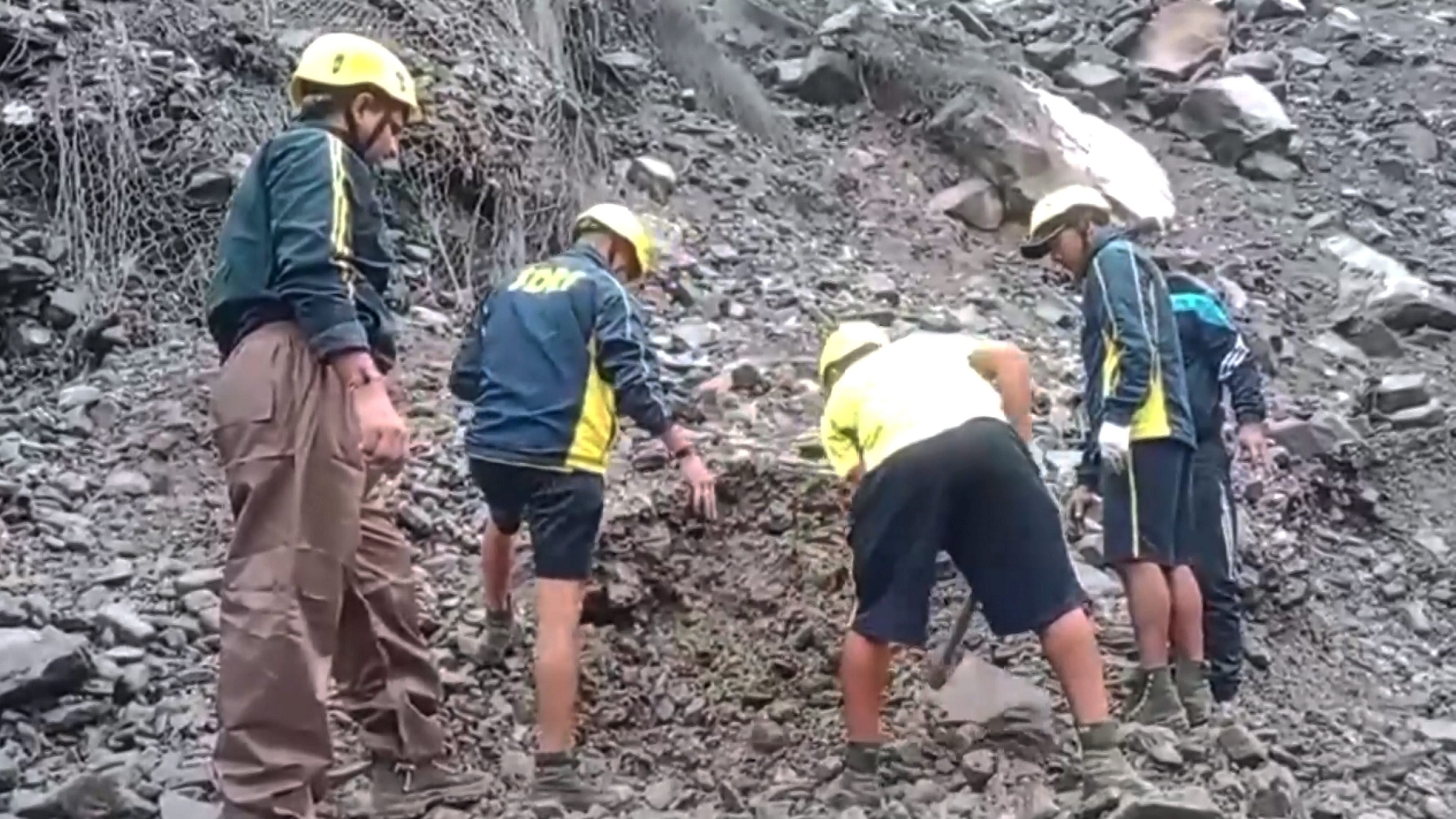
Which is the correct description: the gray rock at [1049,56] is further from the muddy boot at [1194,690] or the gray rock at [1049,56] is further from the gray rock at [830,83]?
the muddy boot at [1194,690]

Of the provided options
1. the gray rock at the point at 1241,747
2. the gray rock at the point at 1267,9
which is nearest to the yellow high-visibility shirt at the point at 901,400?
the gray rock at the point at 1241,747

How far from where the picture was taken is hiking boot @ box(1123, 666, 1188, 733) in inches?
211

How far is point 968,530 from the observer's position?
4789mm

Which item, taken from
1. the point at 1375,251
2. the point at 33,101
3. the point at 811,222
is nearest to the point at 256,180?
the point at 33,101

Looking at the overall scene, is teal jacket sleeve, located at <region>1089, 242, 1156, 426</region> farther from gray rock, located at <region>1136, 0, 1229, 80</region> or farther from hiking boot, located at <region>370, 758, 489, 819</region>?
gray rock, located at <region>1136, 0, 1229, 80</region>

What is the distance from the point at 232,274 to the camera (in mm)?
4227

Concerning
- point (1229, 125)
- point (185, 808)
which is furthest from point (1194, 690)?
point (1229, 125)

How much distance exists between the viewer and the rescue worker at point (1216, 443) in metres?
6.07

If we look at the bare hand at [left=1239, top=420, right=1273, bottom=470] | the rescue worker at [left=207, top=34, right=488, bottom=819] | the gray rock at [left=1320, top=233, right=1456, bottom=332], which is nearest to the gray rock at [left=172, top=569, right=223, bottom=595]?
the rescue worker at [left=207, top=34, right=488, bottom=819]

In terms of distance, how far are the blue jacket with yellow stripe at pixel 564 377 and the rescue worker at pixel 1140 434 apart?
1344mm

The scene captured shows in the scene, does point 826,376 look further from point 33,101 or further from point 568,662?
point 33,101

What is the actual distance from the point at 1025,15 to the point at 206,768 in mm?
9940

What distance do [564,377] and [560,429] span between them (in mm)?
141

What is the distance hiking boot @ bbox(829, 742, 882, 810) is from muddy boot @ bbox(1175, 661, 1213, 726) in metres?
1.19
